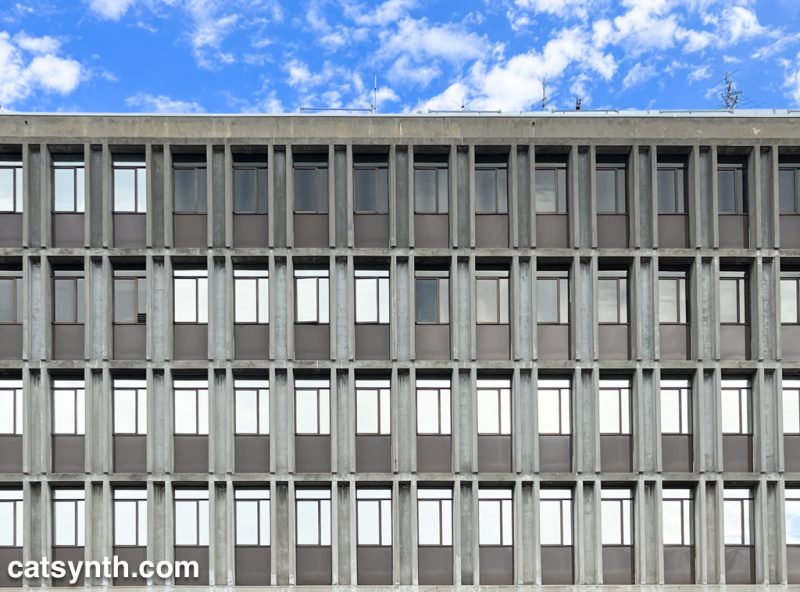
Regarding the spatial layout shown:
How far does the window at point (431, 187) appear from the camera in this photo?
88.2 feet

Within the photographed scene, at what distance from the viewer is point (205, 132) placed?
26.6 metres

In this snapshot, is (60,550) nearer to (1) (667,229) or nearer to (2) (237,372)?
(2) (237,372)

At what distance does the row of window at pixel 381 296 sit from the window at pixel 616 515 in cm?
599

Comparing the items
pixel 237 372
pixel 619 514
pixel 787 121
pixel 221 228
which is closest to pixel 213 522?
pixel 237 372

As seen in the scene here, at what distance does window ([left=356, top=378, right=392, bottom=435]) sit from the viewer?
85.6 ft

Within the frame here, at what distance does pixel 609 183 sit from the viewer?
27266 millimetres

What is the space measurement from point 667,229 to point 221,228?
15682 mm

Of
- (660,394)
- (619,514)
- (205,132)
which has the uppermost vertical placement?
(205,132)

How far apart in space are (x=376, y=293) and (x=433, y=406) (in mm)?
4415

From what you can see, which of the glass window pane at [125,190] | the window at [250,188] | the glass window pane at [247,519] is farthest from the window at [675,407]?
the glass window pane at [125,190]

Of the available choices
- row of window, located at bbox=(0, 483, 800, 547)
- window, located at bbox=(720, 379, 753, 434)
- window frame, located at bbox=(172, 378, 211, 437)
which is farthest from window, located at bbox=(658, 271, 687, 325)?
window frame, located at bbox=(172, 378, 211, 437)

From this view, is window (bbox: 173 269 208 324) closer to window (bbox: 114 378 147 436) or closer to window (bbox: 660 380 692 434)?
window (bbox: 114 378 147 436)

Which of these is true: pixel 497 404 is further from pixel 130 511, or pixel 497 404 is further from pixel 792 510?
pixel 130 511

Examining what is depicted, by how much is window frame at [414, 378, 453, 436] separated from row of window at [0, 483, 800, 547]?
77.1 inches
